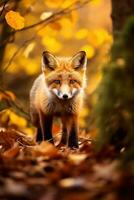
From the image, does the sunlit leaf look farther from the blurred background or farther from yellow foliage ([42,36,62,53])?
yellow foliage ([42,36,62,53])

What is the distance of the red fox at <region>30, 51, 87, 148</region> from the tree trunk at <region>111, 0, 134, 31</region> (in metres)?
1.64

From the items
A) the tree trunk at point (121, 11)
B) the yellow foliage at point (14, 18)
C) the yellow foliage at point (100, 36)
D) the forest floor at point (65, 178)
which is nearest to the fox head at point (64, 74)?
the yellow foliage at point (14, 18)

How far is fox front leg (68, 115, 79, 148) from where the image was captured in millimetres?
6969

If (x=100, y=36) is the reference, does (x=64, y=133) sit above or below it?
below

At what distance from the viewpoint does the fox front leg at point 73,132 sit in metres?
6.97

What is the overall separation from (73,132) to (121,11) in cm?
220

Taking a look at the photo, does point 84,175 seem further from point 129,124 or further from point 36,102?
point 36,102

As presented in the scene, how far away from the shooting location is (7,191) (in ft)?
11.3

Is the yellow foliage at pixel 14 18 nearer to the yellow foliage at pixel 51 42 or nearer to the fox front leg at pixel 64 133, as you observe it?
the fox front leg at pixel 64 133

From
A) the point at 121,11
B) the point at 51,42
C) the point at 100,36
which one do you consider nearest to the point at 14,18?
the point at 121,11

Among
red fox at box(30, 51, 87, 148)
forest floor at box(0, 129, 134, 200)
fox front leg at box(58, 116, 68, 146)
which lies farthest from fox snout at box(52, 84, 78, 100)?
forest floor at box(0, 129, 134, 200)

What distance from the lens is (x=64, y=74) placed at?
7.27 meters

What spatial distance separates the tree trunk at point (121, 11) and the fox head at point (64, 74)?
1.60 meters

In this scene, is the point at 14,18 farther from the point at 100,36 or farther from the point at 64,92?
the point at 100,36
